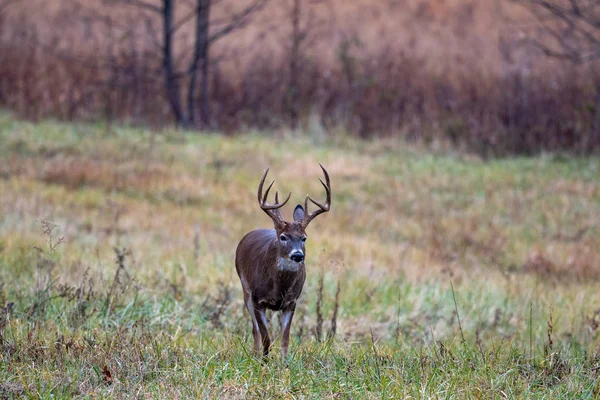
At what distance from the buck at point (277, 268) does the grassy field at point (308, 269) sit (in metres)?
0.21

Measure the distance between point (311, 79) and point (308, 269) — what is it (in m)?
11.5

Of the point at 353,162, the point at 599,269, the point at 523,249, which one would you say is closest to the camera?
the point at 599,269

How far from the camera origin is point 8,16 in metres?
21.8

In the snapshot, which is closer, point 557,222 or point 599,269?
point 599,269

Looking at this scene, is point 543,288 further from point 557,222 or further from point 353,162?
point 353,162

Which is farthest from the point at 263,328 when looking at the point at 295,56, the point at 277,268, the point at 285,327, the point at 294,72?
the point at 295,56

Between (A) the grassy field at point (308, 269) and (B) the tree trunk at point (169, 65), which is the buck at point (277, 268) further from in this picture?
(B) the tree trunk at point (169, 65)

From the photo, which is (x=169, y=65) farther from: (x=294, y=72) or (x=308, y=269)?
(x=308, y=269)

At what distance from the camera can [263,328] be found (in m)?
4.96

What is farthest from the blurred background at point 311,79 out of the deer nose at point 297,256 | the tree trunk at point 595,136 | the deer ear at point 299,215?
the deer nose at point 297,256

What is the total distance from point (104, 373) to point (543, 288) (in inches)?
207

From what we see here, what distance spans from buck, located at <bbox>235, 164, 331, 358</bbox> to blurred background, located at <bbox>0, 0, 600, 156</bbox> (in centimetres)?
1214

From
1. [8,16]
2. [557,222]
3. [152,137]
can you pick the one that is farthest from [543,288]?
[8,16]

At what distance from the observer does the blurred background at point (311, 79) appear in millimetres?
17906
